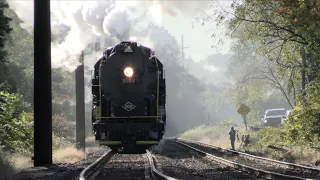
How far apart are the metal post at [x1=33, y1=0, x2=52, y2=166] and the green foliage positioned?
106 inches

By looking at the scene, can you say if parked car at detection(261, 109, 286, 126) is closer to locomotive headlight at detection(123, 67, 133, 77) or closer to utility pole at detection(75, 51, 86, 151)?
utility pole at detection(75, 51, 86, 151)

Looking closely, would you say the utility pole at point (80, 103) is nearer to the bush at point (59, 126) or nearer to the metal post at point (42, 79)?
the metal post at point (42, 79)

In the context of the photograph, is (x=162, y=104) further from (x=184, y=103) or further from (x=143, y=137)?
(x=184, y=103)

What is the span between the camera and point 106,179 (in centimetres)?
1330

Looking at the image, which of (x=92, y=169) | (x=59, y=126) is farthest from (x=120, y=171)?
(x=59, y=126)

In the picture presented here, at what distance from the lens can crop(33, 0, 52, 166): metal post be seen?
18203mm

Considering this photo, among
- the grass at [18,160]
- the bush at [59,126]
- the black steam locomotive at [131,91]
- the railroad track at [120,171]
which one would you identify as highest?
the black steam locomotive at [131,91]

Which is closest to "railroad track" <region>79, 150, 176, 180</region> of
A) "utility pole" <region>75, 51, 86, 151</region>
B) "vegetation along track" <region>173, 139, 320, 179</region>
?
"vegetation along track" <region>173, 139, 320, 179</region>

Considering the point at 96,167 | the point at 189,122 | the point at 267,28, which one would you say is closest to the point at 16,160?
the point at 96,167

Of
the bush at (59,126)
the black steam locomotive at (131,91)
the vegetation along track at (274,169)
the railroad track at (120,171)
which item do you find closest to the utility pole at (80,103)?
the black steam locomotive at (131,91)

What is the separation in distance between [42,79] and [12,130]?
5.60 m

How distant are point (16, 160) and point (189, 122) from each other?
96483 millimetres

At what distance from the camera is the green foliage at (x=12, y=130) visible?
71.9ft

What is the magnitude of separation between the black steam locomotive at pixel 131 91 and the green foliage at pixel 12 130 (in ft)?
14.4
